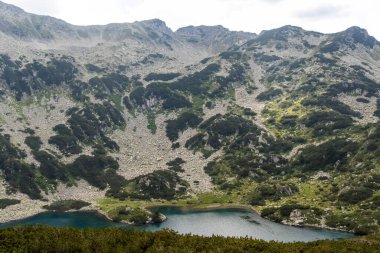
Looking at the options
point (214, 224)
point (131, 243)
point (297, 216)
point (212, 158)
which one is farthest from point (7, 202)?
point (297, 216)

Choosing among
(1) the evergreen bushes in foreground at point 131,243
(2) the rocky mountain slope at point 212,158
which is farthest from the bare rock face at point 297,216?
(1) the evergreen bushes in foreground at point 131,243

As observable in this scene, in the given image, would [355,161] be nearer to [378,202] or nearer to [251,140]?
[378,202]

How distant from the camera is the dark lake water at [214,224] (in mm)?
85562

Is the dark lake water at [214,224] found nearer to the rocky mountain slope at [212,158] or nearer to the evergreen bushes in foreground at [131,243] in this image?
the rocky mountain slope at [212,158]

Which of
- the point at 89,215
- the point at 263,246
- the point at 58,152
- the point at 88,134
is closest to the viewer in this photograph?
the point at 263,246

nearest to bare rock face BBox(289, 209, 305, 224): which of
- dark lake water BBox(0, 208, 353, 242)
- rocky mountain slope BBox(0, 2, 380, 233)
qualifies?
rocky mountain slope BBox(0, 2, 380, 233)

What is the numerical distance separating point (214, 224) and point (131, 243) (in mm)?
48519

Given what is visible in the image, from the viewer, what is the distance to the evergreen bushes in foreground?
1874 inches

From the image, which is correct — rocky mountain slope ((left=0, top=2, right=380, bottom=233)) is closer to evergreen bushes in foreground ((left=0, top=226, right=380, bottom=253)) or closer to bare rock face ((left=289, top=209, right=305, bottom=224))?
bare rock face ((left=289, top=209, right=305, bottom=224))

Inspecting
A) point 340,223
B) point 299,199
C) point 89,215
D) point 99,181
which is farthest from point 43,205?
point 340,223

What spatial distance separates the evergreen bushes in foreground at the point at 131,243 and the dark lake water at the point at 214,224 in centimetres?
3171

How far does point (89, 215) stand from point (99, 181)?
3263cm

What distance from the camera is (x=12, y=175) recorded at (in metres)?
127

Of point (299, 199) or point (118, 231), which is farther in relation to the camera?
point (299, 199)
